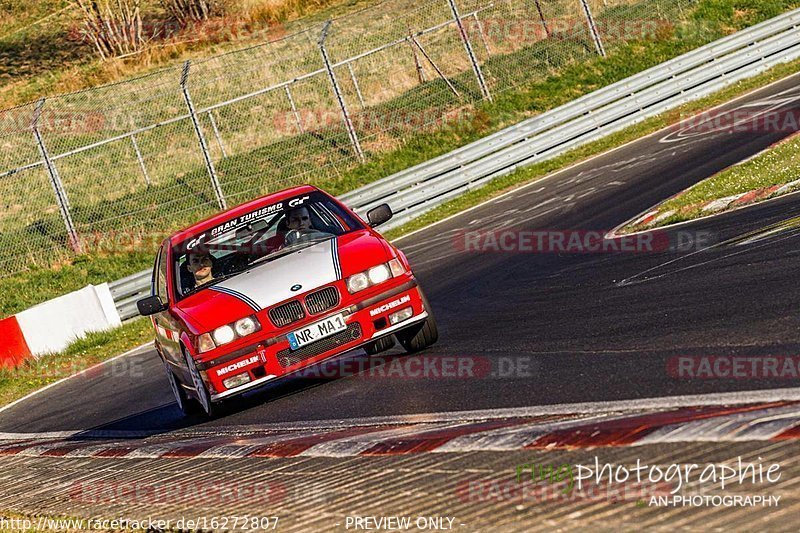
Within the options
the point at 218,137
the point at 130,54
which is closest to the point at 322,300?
the point at 218,137

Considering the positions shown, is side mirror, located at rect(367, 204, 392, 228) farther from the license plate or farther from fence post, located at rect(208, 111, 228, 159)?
fence post, located at rect(208, 111, 228, 159)

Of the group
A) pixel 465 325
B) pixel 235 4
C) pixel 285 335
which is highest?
pixel 235 4

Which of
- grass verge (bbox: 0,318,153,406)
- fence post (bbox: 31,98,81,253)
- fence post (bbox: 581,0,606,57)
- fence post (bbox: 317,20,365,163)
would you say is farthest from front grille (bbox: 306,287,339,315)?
fence post (bbox: 581,0,606,57)

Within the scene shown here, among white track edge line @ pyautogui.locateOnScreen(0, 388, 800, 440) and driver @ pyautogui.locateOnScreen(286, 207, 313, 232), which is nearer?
white track edge line @ pyautogui.locateOnScreen(0, 388, 800, 440)

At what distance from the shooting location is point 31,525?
21.5ft

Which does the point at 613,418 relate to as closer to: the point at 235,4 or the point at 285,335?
the point at 285,335

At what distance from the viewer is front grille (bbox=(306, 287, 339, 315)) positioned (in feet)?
27.8

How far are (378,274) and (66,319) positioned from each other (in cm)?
1063

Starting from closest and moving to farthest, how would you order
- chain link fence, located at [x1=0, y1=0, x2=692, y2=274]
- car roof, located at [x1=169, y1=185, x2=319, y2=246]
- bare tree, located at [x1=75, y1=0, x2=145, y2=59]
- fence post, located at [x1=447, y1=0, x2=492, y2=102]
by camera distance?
1. car roof, located at [x1=169, y1=185, x2=319, y2=246]
2. fence post, located at [x1=447, y1=0, x2=492, y2=102]
3. chain link fence, located at [x1=0, y1=0, x2=692, y2=274]
4. bare tree, located at [x1=75, y1=0, x2=145, y2=59]

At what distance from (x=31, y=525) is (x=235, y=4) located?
3522 centimetres

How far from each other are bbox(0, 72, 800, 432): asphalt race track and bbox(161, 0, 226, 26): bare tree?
2611cm

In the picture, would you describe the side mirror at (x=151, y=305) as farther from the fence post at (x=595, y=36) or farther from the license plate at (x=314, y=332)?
the fence post at (x=595, y=36)

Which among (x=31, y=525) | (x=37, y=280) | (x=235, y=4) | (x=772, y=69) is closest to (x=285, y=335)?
(x=31, y=525)

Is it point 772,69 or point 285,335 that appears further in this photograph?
point 772,69
